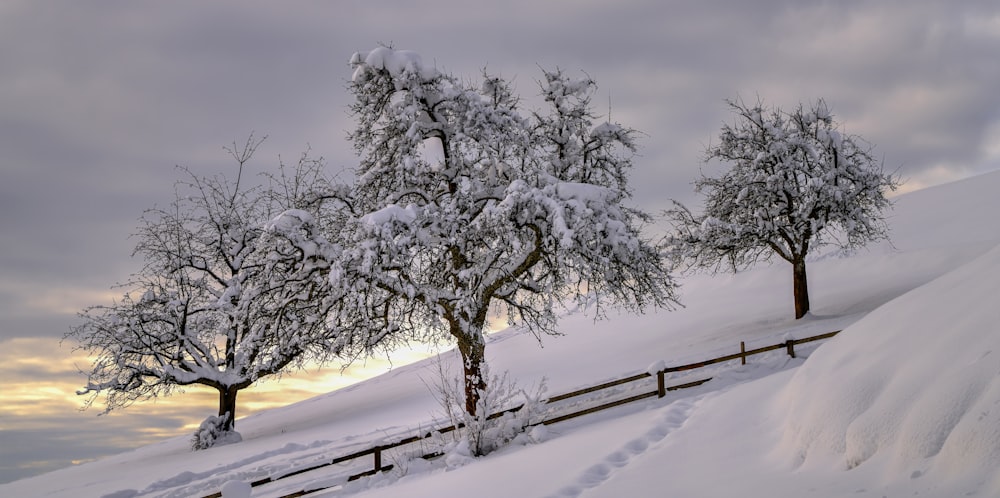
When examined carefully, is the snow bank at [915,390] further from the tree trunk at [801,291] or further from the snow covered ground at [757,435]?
the tree trunk at [801,291]

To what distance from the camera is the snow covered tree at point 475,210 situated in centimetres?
1473

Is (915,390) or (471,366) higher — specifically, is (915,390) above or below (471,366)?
below

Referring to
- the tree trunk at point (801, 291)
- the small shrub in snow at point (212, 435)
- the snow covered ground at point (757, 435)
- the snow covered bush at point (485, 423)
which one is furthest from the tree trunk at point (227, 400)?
the tree trunk at point (801, 291)

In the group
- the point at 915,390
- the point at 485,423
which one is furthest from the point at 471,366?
the point at 915,390

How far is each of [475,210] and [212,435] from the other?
12.7 m

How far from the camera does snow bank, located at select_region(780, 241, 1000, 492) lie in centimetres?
594

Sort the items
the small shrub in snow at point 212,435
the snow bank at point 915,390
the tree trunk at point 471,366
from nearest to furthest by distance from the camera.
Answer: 1. the snow bank at point 915,390
2. the tree trunk at point 471,366
3. the small shrub in snow at point 212,435

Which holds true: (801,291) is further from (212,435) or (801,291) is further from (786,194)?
(212,435)

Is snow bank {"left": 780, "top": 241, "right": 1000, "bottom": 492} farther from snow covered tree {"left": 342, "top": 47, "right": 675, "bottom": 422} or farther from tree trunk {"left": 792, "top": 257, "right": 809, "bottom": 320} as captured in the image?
tree trunk {"left": 792, "top": 257, "right": 809, "bottom": 320}

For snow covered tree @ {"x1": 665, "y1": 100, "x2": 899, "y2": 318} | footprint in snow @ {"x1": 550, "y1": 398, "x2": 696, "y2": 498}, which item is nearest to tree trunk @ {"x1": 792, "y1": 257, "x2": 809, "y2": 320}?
snow covered tree @ {"x1": 665, "y1": 100, "x2": 899, "y2": 318}

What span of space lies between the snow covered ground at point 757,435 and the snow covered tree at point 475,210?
3.37 meters

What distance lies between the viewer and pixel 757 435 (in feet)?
28.6

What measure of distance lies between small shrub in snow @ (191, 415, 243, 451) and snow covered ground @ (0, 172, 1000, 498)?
587 millimetres

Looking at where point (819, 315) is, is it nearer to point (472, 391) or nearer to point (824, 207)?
point (824, 207)
